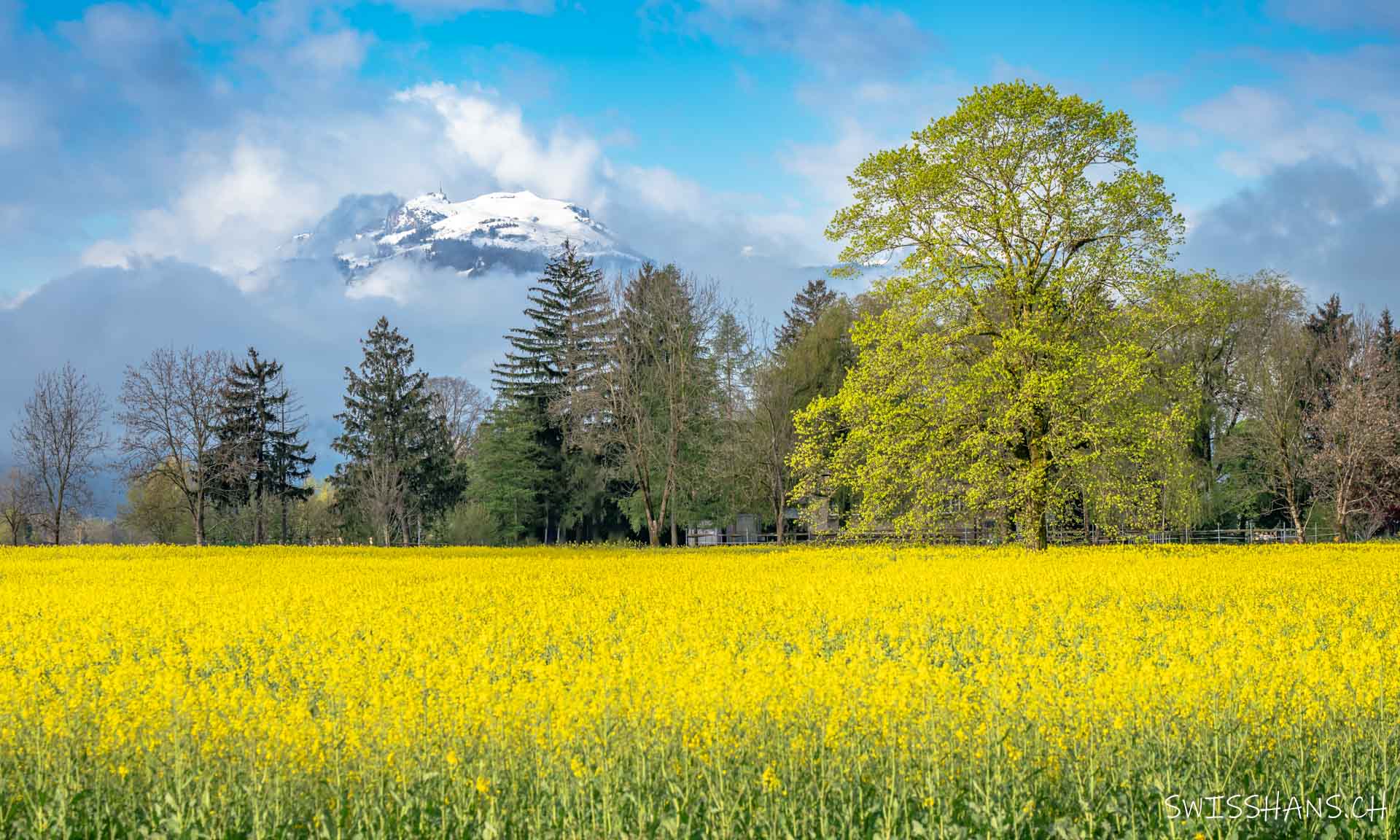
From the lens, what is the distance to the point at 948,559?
22.1 metres

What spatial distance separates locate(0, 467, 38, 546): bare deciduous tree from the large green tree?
4690 cm

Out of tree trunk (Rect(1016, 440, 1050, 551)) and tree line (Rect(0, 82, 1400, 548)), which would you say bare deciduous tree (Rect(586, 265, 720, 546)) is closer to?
tree line (Rect(0, 82, 1400, 548))

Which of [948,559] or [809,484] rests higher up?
[809,484]

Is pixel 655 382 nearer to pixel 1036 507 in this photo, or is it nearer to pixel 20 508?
pixel 1036 507

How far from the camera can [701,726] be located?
267 inches

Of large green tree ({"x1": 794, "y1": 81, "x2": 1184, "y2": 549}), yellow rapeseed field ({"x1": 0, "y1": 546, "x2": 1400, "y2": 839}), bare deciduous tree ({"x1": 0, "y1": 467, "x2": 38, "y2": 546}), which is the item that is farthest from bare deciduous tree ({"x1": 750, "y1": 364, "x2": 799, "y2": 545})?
bare deciduous tree ({"x1": 0, "y1": 467, "x2": 38, "y2": 546})

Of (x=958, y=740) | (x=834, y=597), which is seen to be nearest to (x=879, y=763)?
(x=958, y=740)

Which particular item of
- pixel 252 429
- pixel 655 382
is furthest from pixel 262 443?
pixel 655 382

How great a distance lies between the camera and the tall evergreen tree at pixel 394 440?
50.1 meters

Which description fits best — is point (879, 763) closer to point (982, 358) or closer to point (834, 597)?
point (834, 597)

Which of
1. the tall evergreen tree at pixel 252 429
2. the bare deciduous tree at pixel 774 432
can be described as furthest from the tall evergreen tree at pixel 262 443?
the bare deciduous tree at pixel 774 432

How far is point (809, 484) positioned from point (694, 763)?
63.4ft

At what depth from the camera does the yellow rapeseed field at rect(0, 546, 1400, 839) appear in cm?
571

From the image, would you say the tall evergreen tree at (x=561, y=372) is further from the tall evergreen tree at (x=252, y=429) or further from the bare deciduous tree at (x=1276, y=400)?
the bare deciduous tree at (x=1276, y=400)
